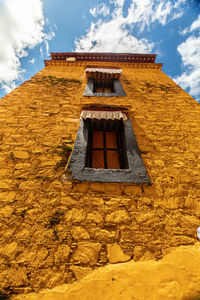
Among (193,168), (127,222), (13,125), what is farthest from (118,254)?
(13,125)

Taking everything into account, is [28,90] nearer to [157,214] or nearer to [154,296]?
[157,214]

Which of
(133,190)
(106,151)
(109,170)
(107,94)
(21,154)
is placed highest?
(107,94)

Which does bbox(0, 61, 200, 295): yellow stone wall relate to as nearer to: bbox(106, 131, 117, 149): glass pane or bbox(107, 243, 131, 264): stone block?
bbox(107, 243, 131, 264): stone block

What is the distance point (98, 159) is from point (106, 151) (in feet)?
0.88

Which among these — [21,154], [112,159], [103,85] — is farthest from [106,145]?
[103,85]

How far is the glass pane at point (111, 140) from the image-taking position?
2743mm

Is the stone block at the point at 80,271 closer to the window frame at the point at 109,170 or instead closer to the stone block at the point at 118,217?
the stone block at the point at 118,217

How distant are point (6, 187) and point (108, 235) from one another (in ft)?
4.79

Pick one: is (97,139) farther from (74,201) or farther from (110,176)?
(74,201)

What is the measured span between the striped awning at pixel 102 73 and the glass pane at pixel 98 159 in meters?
3.24

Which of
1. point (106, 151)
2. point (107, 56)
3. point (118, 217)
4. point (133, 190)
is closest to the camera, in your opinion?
point (118, 217)

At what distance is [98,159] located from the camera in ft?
8.08

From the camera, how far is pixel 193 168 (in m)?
2.12

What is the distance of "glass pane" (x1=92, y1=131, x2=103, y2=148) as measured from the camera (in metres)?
2.72
